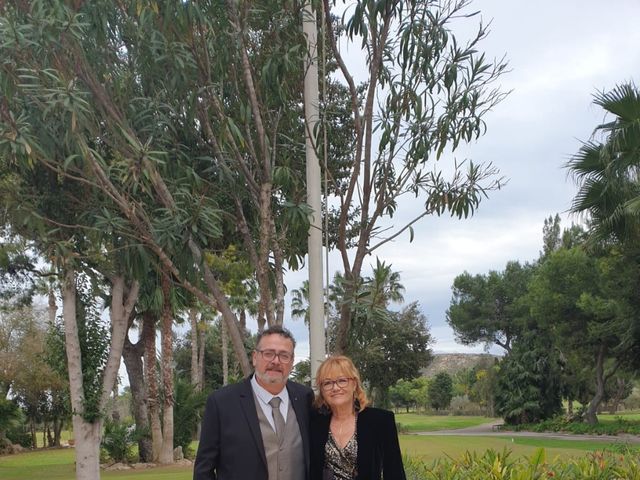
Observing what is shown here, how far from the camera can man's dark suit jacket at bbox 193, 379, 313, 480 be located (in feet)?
12.4

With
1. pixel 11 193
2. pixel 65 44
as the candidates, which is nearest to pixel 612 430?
pixel 11 193

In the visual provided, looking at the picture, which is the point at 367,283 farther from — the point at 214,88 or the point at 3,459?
the point at 3,459

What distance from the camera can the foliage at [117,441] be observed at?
27.4 m

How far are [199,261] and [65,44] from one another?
222 cm

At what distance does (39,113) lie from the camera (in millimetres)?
7668

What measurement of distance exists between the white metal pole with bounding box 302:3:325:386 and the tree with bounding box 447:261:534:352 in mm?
48639

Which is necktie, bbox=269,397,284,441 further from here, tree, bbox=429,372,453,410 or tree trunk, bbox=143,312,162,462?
tree, bbox=429,372,453,410

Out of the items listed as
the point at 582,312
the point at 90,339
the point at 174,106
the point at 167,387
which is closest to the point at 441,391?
the point at 582,312

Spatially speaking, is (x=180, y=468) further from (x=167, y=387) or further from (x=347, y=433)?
(x=347, y=433)

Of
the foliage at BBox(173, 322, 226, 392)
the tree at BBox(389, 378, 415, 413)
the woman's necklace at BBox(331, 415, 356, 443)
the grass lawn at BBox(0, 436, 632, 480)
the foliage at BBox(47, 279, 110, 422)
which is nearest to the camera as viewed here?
the woman's necklace at BBox(331, 415, 356, 443)

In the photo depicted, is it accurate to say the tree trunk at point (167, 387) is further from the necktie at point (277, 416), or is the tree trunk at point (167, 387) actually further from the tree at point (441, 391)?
the tree at point (441, 391)

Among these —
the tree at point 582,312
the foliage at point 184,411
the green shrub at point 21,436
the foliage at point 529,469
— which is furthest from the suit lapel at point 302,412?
the green shrub at point 21,436

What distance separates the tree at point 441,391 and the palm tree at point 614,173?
62161mm

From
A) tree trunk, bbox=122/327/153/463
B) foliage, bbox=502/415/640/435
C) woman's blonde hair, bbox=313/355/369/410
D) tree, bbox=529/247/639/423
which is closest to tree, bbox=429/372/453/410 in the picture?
foliage, bbox=502/415/640/435
